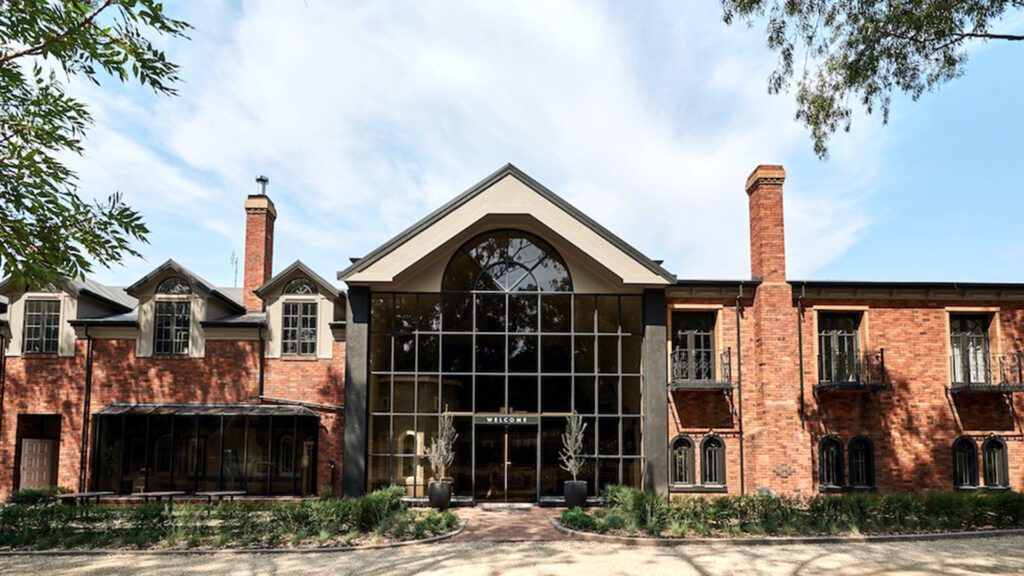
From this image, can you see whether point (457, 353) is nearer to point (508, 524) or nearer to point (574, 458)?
point (574, 458)

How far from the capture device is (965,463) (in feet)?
65.3

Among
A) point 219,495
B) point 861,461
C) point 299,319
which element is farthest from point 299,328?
point 861,461

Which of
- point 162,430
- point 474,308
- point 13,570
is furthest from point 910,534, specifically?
point 162,430

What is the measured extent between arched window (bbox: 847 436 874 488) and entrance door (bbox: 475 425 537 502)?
8.33 metres

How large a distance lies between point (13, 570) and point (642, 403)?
13.9 meters

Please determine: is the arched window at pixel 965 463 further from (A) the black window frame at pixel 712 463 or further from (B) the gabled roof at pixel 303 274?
(B) the gabled roof at pixel 303 274

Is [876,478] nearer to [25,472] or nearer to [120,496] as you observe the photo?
[120,496]

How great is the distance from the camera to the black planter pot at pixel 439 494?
59.5ft

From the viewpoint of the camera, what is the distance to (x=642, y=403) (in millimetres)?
19844

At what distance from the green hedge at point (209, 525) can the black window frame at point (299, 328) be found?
6.68 meters

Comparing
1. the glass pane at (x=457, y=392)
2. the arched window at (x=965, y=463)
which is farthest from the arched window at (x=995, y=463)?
the glass pane at (x=457, y=392)

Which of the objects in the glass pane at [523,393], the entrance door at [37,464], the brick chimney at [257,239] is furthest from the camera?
the brick chimney at [257,239]

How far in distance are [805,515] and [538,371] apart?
7615mm

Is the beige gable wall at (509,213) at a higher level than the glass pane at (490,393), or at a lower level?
higher
